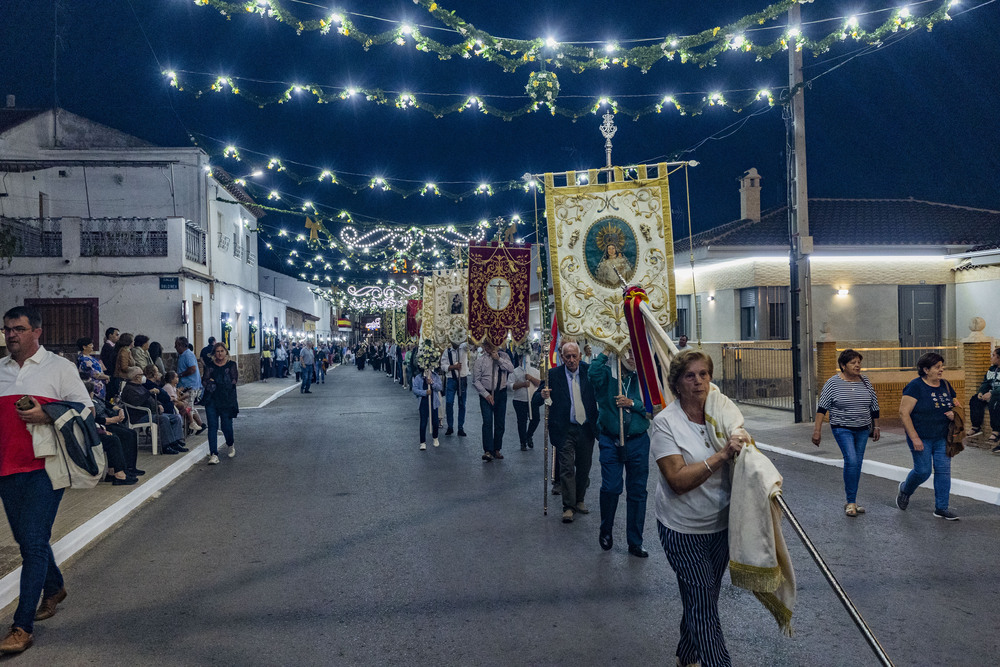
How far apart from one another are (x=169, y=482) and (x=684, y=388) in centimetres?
832

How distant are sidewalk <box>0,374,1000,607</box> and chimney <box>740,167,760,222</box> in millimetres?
11554

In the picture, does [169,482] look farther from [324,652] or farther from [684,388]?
[684,388]

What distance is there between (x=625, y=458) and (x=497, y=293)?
6.06m

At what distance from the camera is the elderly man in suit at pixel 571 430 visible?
735cm

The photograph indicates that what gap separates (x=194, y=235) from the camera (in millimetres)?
24344

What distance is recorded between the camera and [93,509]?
7.58 meters

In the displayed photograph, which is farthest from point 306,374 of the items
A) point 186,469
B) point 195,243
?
point 186,469

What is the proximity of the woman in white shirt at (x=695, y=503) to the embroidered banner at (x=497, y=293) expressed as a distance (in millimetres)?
8324

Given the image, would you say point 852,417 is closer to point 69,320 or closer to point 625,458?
point 625,458

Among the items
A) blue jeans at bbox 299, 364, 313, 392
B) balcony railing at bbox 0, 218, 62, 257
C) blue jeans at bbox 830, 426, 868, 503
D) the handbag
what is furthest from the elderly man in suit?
blue jeans at bbox 299, 364, 313, 392

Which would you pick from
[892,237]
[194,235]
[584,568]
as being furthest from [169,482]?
[892,237]

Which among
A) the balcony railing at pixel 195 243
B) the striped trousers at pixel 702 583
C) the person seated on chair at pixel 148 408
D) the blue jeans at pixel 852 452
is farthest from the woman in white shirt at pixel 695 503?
the balcony railing at pixel 195 243

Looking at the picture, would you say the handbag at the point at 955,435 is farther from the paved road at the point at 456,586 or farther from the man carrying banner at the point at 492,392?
the man carrying banner at the point at 492,392

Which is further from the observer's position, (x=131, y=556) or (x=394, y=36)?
(x=394, y=36)
